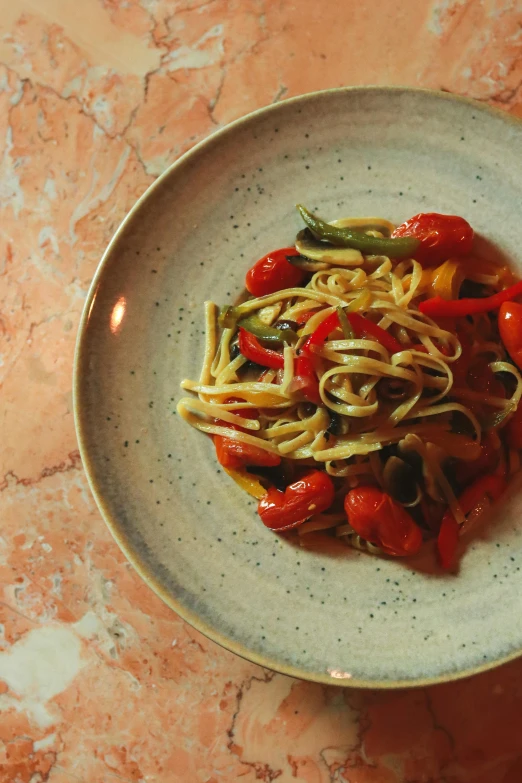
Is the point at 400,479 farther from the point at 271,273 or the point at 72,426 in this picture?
the point at 72,426

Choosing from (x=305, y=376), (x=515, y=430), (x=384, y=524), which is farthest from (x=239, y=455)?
(x=515, y=430)

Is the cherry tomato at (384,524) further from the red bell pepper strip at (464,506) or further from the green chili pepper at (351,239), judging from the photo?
the green chili pepper at (351,239)

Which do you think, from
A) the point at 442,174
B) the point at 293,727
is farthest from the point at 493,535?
the point at 442,174

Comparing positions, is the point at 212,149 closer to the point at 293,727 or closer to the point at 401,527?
the point at 401,527

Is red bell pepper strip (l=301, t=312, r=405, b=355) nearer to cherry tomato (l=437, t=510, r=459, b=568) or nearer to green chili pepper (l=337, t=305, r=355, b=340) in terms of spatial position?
green chili pepper (l=337, t=305, r=355, b=340)

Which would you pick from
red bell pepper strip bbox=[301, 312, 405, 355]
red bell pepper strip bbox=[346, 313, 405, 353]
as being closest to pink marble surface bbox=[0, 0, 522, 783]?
red bell pepper strip bbox=[301, 312, 405, 355]

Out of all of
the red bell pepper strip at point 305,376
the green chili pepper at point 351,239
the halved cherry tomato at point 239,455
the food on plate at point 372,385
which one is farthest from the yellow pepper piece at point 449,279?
the halved cherry tomato at point 239,455
